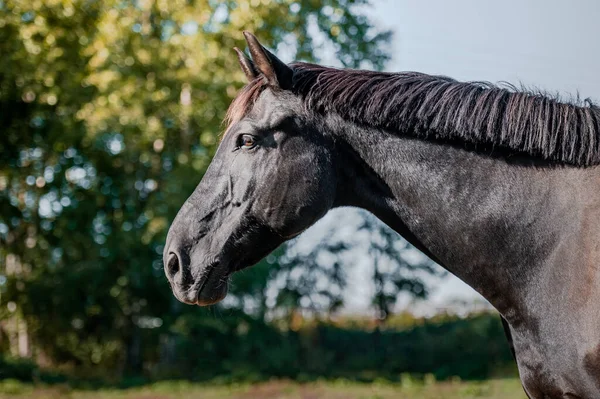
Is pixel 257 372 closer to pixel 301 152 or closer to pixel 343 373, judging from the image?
pixel 343 373

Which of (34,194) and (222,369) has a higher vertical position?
(34,194)

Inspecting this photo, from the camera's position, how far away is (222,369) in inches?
659

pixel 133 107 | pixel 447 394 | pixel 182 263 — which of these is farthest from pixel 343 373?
pixel 182 263

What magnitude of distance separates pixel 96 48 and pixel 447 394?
1097 cm

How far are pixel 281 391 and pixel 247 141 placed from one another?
10411 mm

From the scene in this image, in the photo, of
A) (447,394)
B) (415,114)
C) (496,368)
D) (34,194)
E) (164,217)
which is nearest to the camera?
(415,114)

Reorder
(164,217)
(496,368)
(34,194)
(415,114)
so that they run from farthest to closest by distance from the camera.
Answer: (496,368), (34,194), (164,217), (415,114)

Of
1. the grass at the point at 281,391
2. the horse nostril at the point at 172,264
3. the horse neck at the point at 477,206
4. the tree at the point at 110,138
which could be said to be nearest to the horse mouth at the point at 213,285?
the horse nostril at the point at 172,264

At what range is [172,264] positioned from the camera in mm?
3160

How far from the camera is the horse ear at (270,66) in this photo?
9.91 ft

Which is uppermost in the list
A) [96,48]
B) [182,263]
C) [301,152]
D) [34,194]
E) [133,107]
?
[96,48]

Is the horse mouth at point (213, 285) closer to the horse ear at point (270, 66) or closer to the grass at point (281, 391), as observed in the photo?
the horse ear at point (270, 66)

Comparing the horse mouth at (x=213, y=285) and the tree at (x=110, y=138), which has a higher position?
the tree at (x=110, y=138)

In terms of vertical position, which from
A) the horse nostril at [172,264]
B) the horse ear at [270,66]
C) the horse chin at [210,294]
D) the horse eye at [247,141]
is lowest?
the horse chin at [210,294]
